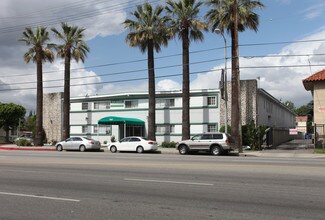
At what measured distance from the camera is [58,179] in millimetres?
12711

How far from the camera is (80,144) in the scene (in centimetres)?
3512

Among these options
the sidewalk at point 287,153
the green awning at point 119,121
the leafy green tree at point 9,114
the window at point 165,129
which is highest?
the leafy green tree at point 9,114

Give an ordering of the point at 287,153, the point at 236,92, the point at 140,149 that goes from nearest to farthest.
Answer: the point at 287,153 → the point at 140,149 → the point at 236,92

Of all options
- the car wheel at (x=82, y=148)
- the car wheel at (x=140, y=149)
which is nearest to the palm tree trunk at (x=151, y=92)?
the car wheel at (x=140, y=149)

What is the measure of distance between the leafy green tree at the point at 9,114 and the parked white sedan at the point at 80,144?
27693mm

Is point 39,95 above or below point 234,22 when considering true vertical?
below

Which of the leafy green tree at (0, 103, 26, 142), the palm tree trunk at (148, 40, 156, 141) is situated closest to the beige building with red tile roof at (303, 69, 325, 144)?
the palm tree trunk at (148, 40, 156, 141)

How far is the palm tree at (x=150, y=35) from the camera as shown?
37.3 meters

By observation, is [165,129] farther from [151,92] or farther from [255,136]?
[255,136]

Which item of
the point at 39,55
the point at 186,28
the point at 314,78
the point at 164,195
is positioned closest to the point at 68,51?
the point at 39,55

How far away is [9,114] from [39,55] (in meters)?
20.7

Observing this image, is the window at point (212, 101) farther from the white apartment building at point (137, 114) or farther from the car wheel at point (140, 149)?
the car wheel at point (140, 149)

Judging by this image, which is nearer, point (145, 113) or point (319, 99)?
point (319, 99)

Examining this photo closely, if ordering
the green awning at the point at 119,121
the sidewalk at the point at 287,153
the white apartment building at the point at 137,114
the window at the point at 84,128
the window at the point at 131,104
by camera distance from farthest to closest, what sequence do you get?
the window at the point at 84,128 → the window at the point at 131,104 → the white apartment building at the point at 137,114 → the green awning at the point at 119,121 → the sidewalk at the point at 287,153
